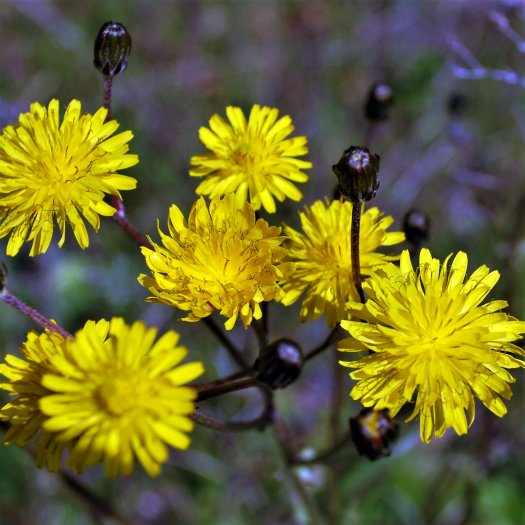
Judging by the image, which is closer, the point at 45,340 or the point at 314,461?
the point at 45,340

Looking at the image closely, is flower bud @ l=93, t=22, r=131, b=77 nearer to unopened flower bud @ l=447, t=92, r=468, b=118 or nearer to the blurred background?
the blurred background

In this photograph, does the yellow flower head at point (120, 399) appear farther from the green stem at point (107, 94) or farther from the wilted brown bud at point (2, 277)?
the green stem at point (107, 94)

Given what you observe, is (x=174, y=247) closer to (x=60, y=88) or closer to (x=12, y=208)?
(x=12, y=208)

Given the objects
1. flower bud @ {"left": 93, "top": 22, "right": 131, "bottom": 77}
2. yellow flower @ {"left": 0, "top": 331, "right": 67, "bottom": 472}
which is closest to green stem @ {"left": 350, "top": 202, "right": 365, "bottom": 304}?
yellow flower @ {"left": 0, "top": 331, "right": 67, "bottom": 472}

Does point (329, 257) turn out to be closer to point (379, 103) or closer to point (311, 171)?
point (379, 103)

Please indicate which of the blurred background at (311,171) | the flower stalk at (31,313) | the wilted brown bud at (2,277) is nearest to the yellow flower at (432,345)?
the blurred background at (311,171)

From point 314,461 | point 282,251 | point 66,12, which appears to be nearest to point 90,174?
point 282,251

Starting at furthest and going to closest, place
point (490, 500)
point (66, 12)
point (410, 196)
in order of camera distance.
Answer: point (66, 12) < point (410, 196) < point (490, 500)
